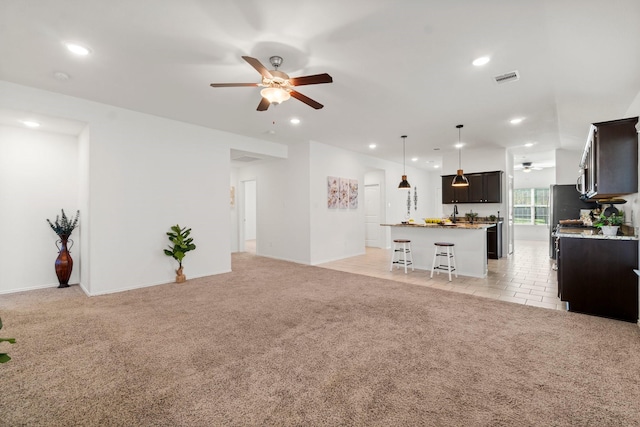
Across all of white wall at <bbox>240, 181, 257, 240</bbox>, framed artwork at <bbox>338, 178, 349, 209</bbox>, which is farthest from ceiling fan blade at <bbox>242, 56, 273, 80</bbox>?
white wall at <bbox>240, 181, 257, 240</bbox>

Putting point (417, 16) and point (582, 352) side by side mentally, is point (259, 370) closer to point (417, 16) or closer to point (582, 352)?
point (582, 352)

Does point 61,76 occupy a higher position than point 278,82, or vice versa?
point 61,76

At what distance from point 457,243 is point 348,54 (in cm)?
402

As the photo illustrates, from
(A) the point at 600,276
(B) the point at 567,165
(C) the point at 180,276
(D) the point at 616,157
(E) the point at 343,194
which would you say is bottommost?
(C) the point at 180,276

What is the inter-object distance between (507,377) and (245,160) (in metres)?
6.89

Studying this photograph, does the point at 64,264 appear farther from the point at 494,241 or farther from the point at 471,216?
the point at 494,241

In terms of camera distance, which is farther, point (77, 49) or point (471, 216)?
point (471, 216)

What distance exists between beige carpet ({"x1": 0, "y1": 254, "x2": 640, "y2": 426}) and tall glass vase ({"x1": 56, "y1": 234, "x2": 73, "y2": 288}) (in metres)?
0.78

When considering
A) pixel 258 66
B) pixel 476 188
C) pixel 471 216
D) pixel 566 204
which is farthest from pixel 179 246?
pixel 566 204

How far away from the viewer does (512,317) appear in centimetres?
326

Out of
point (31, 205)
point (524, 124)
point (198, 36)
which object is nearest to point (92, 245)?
point (31, 205)

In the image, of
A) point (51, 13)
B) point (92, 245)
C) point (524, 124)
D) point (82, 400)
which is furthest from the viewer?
point (524, 124)

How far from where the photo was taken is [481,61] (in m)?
3.07

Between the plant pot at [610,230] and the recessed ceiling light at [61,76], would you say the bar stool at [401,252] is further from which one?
the recessed ceiling light at [61,76]
